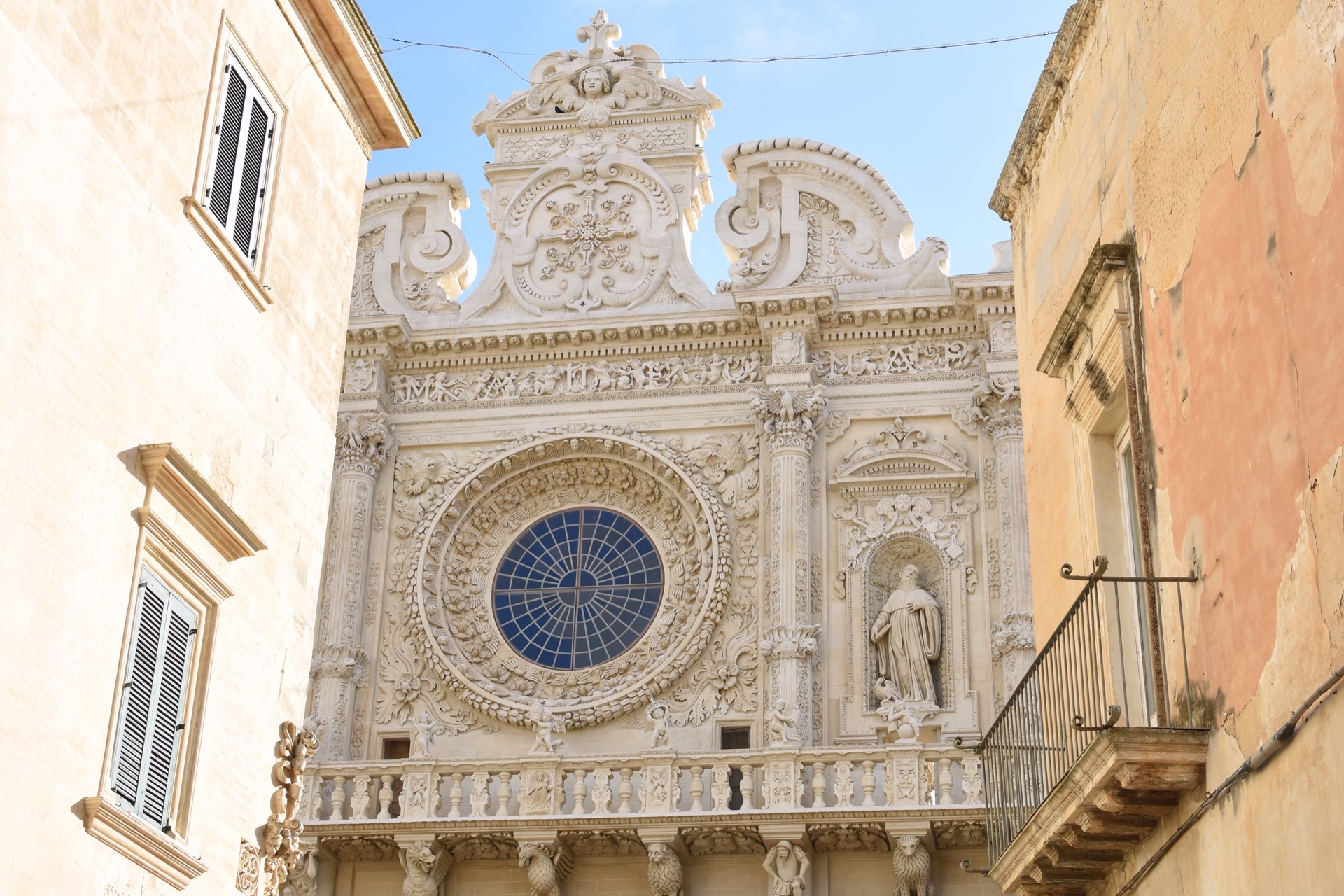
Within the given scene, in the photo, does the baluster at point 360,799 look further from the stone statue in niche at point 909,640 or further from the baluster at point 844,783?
the stone statue in niche at point 909,640

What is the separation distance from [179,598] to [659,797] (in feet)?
29.0

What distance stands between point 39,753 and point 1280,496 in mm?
5236

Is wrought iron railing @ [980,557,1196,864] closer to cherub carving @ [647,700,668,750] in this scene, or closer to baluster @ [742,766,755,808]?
baluster @ [742,766,755,808]

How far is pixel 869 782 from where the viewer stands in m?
17.0

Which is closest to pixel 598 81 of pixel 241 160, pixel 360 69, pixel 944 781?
pixel 944 781

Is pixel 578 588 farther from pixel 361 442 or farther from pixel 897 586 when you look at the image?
pixel 897 586

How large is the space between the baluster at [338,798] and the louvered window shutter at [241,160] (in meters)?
8.89

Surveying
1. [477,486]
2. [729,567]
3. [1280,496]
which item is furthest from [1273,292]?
[477,486]

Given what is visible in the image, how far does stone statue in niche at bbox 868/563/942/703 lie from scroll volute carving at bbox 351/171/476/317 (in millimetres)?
6725

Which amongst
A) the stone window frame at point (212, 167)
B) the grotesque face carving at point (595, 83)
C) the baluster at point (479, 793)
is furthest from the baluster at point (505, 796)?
the grotesque face carving at point (595, 83)

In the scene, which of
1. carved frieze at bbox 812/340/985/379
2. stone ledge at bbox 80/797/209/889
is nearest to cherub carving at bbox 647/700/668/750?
carved frieze at bbox 812/340/985/379

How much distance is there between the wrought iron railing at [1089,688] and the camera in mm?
7520

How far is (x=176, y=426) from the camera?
358 inches

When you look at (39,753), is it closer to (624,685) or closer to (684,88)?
(624,685)
